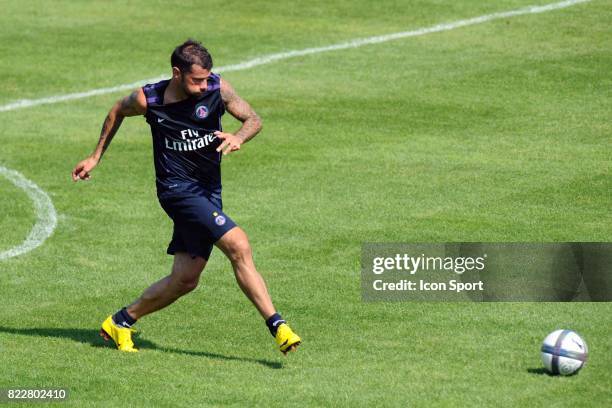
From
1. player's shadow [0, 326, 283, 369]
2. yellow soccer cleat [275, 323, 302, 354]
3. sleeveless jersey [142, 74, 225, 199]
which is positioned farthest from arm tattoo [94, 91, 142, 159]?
yellow soccer cleat [275, 323, 302, 354]

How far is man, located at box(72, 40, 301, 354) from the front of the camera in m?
10.8

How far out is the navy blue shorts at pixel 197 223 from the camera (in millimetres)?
10836

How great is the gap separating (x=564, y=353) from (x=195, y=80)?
3534mm

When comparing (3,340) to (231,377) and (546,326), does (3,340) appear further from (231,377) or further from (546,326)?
(546,326)

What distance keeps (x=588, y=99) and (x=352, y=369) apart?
10.2m

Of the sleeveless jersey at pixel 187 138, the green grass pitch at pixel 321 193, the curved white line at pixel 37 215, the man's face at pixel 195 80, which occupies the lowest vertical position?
the curved white line at pixel 37 215

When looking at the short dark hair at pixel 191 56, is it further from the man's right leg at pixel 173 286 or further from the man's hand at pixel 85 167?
the man's right leg at pixel 173 286

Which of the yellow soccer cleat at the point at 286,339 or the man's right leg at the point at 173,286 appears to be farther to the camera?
the man's right leg at the point at 173,286

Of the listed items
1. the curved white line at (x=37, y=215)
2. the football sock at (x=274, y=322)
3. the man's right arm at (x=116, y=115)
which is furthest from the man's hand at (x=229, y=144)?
the curved white line at (x=37, y=215)

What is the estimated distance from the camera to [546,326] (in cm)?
1156

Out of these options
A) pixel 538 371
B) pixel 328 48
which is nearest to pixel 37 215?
pixel 538 371

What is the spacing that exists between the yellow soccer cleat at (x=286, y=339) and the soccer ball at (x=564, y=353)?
6.28 feet

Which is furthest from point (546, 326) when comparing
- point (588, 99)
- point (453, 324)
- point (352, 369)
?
point (588, 99)

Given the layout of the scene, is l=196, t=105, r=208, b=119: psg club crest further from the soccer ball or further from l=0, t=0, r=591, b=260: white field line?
l=0, t=0, r=591, b=260: white field line
